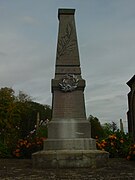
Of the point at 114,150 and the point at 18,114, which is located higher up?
the point at 18,114

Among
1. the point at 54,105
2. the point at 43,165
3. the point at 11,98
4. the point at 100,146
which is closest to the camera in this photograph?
the point at 43,165

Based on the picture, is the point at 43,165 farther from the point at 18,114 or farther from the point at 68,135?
the point at 18,114

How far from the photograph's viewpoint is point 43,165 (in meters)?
8.52

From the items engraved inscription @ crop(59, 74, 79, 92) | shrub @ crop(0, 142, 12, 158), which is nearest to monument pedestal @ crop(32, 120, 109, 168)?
engraved inscription @ crop(59, 74, 79, 92)

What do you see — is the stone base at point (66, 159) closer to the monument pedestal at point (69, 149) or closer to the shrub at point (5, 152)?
the monument pedestal at point (69, 149)

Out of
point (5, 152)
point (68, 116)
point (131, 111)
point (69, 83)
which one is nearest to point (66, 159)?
point (68, 116)

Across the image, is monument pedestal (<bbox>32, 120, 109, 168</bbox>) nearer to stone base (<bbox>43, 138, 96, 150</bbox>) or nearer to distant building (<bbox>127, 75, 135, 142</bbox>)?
stone base (<bbox>43, 138, 96, 150</bbox>)

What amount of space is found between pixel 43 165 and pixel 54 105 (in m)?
2.34

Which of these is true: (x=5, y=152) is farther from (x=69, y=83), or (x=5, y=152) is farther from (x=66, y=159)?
(x=66, y=159)

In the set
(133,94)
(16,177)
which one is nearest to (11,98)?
(133,94)

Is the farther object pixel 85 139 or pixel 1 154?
pixel 1 154

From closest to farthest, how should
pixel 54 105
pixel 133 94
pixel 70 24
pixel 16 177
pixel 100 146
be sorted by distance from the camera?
1. pixel 16 177
2. pixel 54 105
3. pixel 70 24
4. pixel 100 146
5. pixel 133 94

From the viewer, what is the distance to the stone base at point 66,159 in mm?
8508

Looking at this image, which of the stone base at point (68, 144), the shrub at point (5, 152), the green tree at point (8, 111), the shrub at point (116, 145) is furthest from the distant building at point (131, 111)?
the green tree at point (8, 111)
